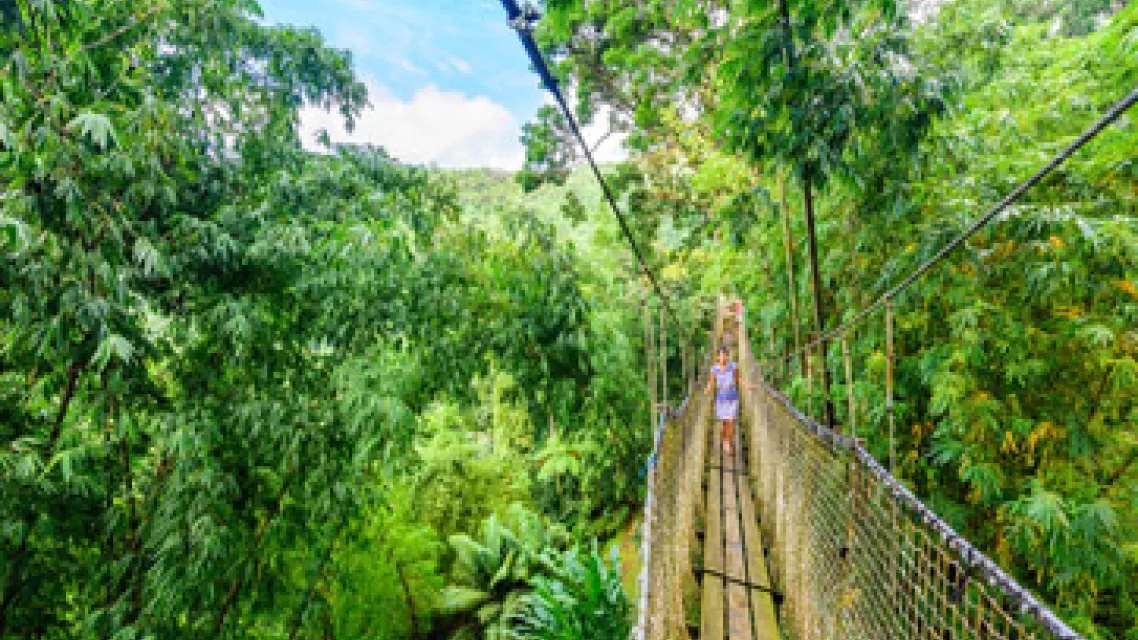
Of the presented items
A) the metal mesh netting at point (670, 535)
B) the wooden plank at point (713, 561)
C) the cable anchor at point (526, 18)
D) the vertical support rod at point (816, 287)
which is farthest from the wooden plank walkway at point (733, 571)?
the cable anchor at point (526, 18)

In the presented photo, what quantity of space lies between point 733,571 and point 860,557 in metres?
1.31

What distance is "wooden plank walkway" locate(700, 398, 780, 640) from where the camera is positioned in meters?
2.22

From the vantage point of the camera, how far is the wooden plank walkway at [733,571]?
222cm

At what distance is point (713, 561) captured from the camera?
2797 mm

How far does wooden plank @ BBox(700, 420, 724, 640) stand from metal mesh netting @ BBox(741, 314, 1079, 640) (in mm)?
292

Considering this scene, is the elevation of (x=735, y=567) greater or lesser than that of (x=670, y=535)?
lesser

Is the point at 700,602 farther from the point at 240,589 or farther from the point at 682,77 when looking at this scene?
the point at 682,77

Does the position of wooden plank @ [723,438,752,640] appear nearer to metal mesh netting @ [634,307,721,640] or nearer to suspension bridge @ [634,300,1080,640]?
suspension bridge @ [634,300,1080,640]

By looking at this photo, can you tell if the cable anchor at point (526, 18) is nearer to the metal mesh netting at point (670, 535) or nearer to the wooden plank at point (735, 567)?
the metal mesh netting at point (670, 535)

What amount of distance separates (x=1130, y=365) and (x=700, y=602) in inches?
71.1

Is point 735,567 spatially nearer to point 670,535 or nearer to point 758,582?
point 758,582

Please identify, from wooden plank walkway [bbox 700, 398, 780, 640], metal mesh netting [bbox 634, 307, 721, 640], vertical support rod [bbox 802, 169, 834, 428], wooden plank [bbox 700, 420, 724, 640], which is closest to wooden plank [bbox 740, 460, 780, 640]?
wooden plank walkway [bbox 700, 398, 780, 640]

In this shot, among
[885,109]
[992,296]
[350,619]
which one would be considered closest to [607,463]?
[350,619]

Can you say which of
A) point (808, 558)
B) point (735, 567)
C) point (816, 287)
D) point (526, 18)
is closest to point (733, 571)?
point (735, 567)
